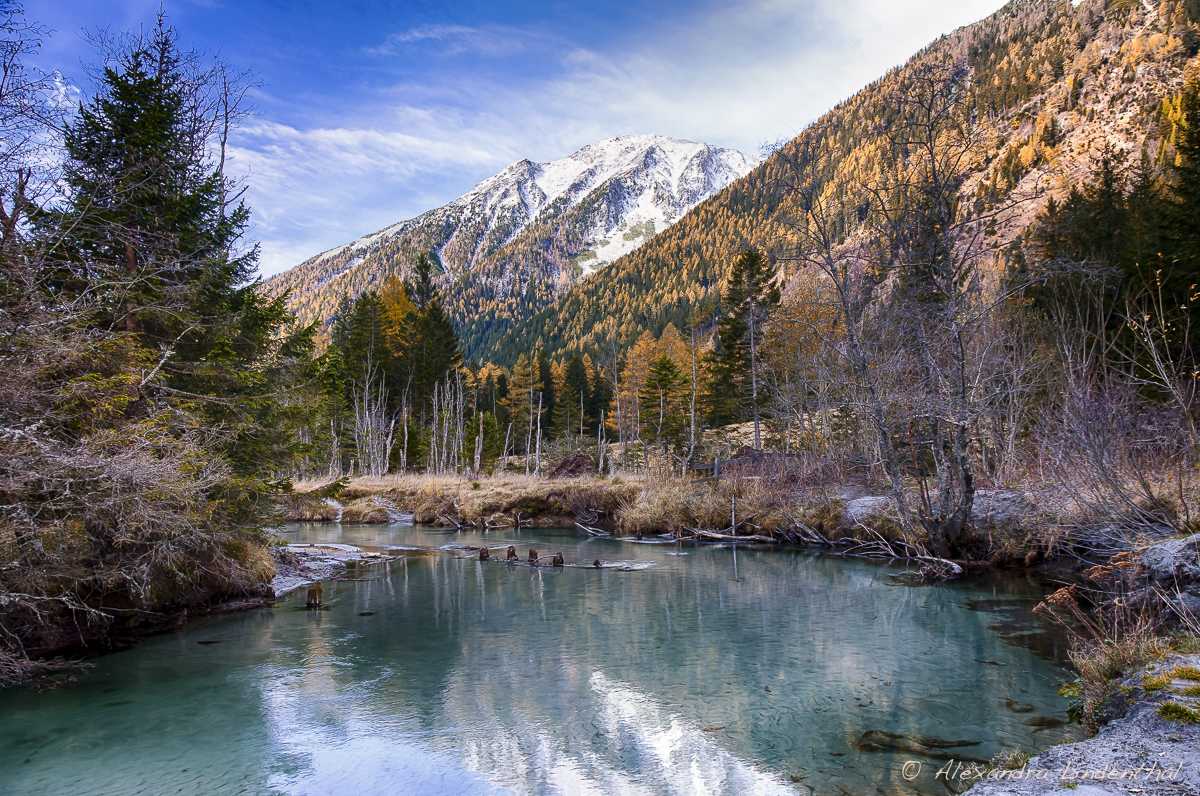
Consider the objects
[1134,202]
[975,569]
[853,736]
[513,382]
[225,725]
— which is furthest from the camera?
[513,382]

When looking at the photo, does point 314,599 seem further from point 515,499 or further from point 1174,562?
point 515,499

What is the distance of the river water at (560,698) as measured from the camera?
491cm

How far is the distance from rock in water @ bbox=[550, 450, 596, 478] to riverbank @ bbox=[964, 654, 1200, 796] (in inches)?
1144

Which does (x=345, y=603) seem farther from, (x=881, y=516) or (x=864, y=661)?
(x=881, y=516)

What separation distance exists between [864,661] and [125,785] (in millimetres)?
7921

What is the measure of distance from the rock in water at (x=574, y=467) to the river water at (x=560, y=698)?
832 inches

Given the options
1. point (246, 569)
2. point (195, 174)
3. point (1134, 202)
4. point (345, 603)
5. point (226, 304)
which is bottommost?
point (345, 603)

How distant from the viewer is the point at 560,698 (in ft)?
21.6

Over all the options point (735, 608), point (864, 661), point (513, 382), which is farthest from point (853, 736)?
point (513, 382)

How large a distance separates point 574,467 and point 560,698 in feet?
88.0

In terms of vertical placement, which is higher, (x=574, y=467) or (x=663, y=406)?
(x=663, y=406)

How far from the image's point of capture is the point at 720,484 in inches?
837

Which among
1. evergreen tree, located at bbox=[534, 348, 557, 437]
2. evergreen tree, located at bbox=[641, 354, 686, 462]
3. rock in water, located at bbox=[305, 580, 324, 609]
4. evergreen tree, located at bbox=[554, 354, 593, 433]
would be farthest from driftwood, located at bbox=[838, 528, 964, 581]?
evergreen tree, located at bbox=[534, 348, 557, 437]

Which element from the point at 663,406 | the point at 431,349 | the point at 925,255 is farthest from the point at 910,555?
the point at 431,349
